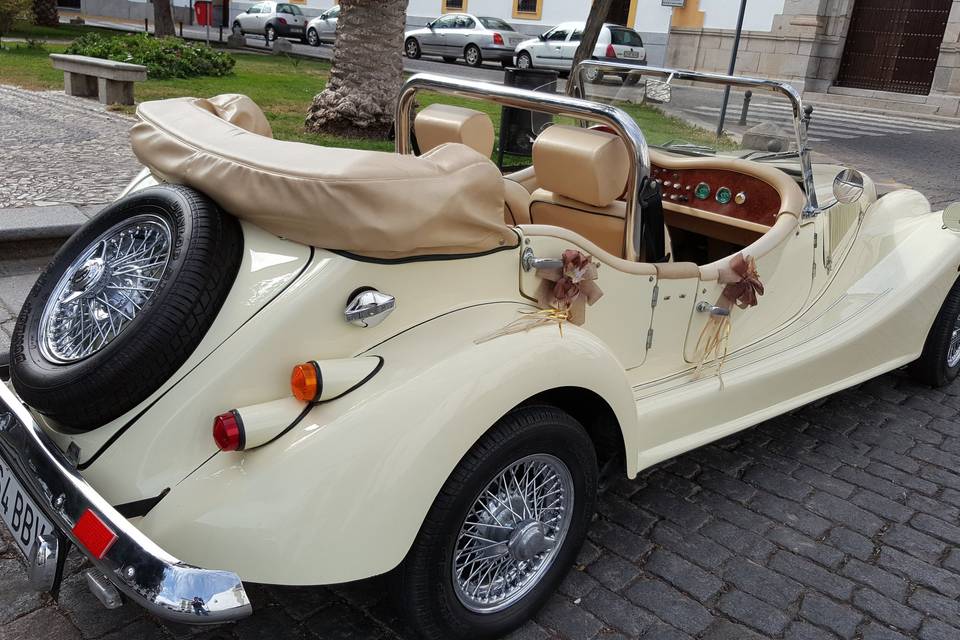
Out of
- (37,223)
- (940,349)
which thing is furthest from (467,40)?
(940,349)

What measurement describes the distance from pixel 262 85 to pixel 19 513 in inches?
496

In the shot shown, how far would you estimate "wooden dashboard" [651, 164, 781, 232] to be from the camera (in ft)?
11.6

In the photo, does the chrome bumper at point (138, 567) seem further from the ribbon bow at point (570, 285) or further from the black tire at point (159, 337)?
the ribbon bow at point (570, 285)

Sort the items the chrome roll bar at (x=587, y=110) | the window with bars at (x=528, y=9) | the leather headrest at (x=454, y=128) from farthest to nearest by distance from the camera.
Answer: the window with bars at (x=528, y=9) < the leather headrest at (x=454, y=128) < the chrome roll bar at (x=587, y=110)

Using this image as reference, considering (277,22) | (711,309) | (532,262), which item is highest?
(277,22)

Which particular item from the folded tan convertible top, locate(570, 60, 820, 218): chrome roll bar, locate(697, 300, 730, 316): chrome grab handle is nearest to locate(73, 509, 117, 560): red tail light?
the folded tan convertible top

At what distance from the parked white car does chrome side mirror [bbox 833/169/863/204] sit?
18.1m

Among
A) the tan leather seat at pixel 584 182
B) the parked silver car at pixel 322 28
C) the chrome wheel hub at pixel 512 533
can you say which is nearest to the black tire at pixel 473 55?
the parked silver car at pixel 322 28

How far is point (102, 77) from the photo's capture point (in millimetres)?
10484

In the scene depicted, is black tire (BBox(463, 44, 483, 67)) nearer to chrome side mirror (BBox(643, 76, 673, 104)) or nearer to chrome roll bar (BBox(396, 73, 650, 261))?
chrome side mirror (BBox(643, 76, 673, 104))

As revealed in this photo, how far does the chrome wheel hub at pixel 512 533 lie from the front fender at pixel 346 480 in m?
0.25

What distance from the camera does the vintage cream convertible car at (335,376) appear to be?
192 cm

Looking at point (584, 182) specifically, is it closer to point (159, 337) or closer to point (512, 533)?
point (512, 533)

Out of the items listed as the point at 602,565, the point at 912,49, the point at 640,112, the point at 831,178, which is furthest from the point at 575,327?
the point at 912,49
